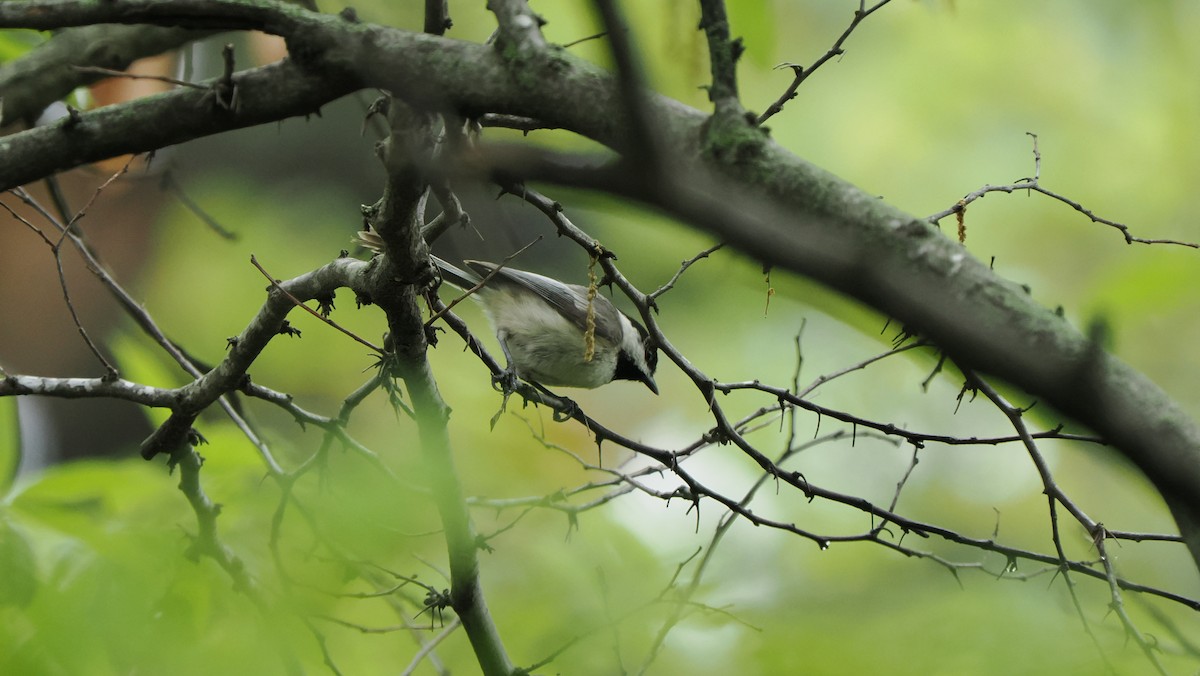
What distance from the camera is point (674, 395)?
860 centimetres

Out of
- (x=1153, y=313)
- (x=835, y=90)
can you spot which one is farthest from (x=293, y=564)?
(x=835, y=90)

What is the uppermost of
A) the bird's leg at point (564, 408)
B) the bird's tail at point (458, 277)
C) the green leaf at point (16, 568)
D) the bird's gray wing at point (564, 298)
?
the bird's gray wing at point (564, 298)

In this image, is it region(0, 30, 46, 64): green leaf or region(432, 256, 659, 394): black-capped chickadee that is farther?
region(432, 256, 659, 394): black-capped chickadee

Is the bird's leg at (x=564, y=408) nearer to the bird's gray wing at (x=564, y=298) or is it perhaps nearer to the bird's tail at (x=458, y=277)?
the bird's tail at (x=458, y=277)

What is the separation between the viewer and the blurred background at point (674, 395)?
2732 millimetres

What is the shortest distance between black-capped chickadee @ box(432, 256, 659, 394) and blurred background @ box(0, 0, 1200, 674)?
0.48m

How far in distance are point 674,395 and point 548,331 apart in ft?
11.4

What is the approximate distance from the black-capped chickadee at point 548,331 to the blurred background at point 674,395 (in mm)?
479

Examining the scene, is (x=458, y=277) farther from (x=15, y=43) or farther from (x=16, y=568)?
(x=16, y=568)

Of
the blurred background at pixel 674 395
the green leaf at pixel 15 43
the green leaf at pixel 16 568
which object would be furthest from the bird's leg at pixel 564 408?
the green leaf at pixel 15 43

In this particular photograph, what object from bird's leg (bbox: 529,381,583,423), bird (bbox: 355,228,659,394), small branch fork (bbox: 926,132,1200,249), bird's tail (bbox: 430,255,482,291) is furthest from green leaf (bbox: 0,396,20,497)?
small branch fork (bbox: 926,132,1200,249)

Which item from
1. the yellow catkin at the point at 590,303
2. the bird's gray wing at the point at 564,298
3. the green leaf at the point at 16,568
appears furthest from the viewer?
the bird's gray wing at the point at 564,298

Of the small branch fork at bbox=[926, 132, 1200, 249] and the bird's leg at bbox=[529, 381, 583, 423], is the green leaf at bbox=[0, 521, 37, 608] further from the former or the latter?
the small branch fork at bbox=[926, 132, 1200, 249]

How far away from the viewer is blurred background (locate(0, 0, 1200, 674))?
2.73 m
